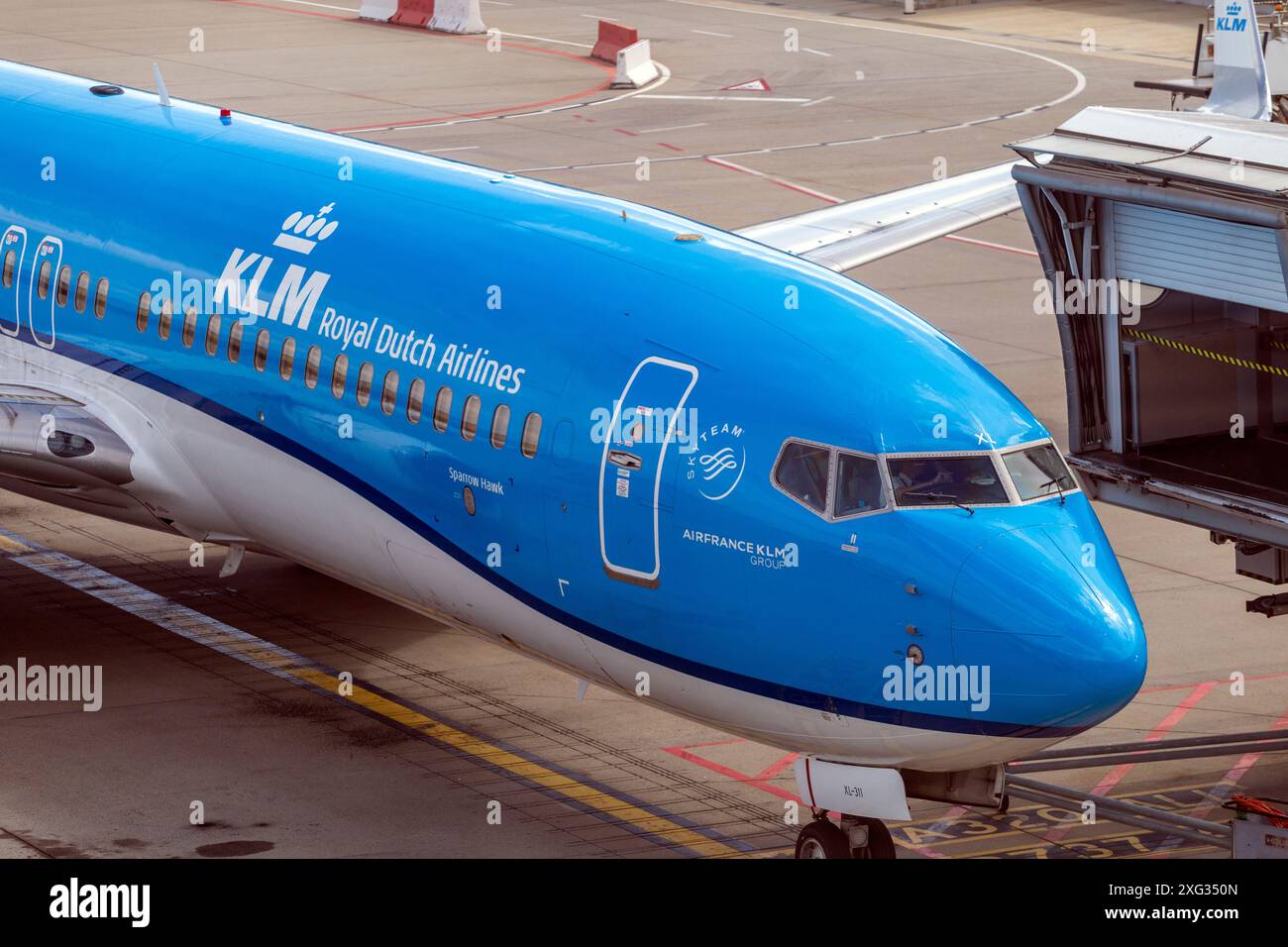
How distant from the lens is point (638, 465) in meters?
15.2

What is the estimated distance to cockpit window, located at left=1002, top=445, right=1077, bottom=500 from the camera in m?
14.6

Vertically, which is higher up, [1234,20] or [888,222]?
[1234,20]

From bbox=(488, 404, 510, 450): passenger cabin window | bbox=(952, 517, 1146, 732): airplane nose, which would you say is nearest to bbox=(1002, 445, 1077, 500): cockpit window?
bbox=(952, 517, 1146, 732): airplane nose

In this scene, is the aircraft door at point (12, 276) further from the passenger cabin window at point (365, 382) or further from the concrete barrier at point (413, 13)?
the concrete barrier at point (413, 13)

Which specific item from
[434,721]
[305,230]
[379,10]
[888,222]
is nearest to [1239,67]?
[888,222]

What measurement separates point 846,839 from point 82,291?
10459mm

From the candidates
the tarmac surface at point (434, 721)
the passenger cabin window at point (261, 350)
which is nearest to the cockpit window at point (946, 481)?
the tarmac surface at point (434, 721)

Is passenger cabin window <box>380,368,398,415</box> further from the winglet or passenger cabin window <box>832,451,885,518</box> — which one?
the winglet

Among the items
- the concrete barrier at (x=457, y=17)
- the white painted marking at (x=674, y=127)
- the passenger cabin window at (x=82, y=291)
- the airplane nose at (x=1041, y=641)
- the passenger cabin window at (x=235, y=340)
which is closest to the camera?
the airplane nose at (x=1041, y=641)

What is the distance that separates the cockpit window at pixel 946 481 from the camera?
14.3m

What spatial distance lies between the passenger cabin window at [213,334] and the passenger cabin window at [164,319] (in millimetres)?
648

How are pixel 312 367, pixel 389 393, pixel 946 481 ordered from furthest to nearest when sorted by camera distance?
pixel 312 367 → pixel 389 393 → pixel 946 481

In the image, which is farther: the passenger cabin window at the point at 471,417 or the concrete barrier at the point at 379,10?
the concrete barrier at the point at 379,10

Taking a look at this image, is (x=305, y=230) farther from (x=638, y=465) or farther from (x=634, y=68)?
(x=634, y=68)
